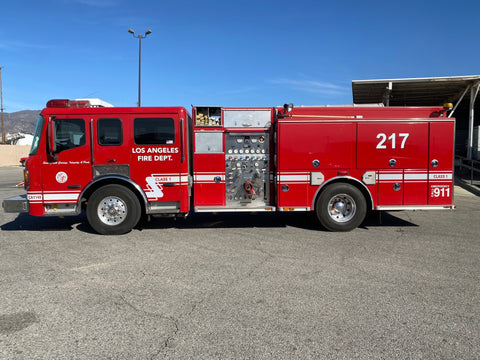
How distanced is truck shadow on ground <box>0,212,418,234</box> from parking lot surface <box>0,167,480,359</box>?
1.89 ft

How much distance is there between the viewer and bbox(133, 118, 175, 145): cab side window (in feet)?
22.6

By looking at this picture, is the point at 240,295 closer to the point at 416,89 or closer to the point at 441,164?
the point at 441,164

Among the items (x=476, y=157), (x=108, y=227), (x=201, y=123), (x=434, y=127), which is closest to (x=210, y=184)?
(x=201, y=123)

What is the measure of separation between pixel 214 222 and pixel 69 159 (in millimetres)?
3326

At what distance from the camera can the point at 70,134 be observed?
22.4 feet

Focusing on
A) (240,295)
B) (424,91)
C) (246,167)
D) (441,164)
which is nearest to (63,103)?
(246,167)

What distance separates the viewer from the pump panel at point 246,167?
7.30 m

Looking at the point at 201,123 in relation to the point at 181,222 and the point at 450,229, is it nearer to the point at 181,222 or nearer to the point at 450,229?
the point at 181,222

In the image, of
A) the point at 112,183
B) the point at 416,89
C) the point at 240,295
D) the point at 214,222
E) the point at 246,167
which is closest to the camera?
the point at 240,295

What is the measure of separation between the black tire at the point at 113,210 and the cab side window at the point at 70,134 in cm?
101

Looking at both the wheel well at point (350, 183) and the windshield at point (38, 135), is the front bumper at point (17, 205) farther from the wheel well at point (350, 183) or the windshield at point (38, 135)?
the wheel well at point (350, 183)

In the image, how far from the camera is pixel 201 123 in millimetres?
7180

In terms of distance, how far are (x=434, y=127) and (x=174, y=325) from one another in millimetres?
6378

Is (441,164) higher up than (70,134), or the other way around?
(70,134)
